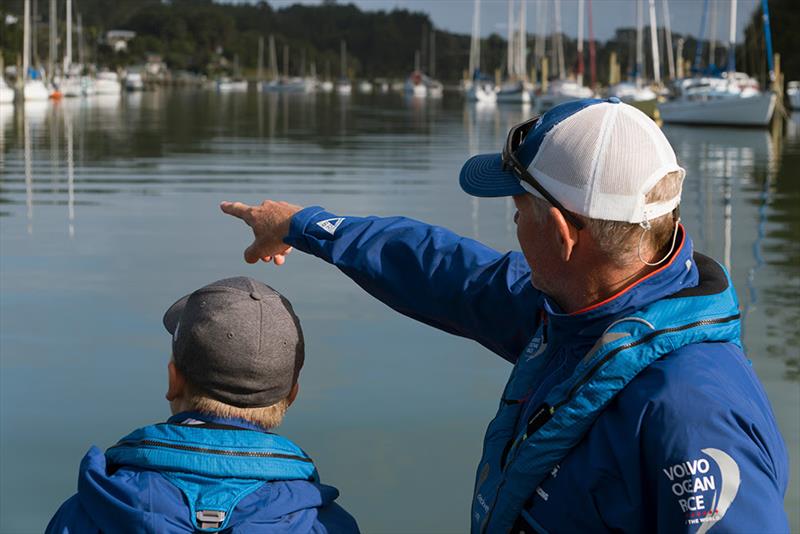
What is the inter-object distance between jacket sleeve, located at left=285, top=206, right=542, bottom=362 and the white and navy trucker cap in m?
0.75

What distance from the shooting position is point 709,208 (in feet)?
52.4

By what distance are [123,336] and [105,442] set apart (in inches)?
88.7

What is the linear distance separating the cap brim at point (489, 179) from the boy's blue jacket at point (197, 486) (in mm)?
740

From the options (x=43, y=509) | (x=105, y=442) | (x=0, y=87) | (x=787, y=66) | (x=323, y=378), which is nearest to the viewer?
(x=43, y=509)

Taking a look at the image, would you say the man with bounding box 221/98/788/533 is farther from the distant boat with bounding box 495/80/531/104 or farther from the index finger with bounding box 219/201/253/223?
the distant boat with bounding box 495/80/531/104

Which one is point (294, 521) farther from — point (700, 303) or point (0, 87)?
point (0, 87)

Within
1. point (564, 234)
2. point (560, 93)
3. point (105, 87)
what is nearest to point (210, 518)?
point (564, 234)

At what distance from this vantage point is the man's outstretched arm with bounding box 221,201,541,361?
3.43 meters

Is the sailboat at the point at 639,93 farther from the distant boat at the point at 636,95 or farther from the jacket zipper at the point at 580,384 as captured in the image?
the jacket zipper at the point at 580,384

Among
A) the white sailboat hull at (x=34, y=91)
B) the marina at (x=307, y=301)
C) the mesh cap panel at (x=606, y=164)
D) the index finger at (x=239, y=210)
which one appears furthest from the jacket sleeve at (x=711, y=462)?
the white sailboat hull at (x=34, y=91)

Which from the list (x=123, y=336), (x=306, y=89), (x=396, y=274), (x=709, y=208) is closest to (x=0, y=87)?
(x=709, y=208)

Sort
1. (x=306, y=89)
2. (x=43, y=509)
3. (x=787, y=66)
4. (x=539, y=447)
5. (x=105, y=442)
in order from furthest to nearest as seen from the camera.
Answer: (x=306, y=89)
(x=787, y=66)
(x=105, y=442)
(x=43, y=509)
(x=539, y=447)

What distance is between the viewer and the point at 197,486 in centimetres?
263

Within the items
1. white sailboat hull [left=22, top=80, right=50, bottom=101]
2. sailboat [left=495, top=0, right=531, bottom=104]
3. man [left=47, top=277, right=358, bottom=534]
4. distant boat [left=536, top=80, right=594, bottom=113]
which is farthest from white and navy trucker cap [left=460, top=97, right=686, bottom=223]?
sailboat [left=495, top=0, right=531, bottom=104]
